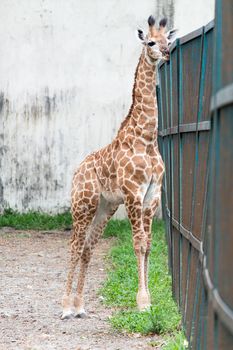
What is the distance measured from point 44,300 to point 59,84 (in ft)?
17.3

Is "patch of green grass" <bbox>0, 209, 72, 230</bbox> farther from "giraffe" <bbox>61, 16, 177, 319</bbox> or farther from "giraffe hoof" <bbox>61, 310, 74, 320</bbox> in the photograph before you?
"giraffe hoof" <bbox>61, 310, 74, 320</bbox>

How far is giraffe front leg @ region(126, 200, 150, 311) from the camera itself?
765 centimetres

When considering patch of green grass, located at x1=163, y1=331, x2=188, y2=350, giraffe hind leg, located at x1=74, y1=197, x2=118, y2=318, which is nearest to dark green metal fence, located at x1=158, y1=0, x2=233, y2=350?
patch of green grass, located at x1=163, y1=331, x2=188, y2=350

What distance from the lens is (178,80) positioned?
7703mm

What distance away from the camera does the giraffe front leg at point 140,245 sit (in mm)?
7652

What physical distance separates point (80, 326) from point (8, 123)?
6.40 m

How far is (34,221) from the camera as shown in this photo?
13.2m

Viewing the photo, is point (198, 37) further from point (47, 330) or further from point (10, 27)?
point (10, 27)

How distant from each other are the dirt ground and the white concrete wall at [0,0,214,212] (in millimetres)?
986

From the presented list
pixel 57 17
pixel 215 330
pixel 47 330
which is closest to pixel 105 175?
pixel 47 330

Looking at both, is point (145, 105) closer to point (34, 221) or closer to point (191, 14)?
point (191, 14)

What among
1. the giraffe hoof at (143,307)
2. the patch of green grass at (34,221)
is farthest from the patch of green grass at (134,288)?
the patch of green grass at (34,221)

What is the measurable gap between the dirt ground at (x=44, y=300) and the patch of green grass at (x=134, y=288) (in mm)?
102

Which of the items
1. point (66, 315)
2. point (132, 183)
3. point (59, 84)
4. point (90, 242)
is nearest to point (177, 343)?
point (66, 315)
